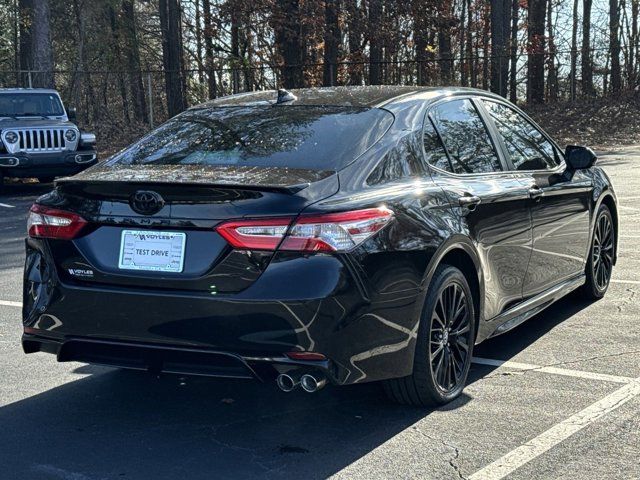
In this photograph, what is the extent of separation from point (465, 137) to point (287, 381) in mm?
2066

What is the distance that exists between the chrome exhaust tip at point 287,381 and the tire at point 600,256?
3.55 m

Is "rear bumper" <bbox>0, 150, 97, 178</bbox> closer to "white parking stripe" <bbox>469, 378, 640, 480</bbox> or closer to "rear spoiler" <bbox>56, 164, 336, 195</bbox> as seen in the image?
"rear spoiler" <bbox>56, 164, 336, 195</bbox>

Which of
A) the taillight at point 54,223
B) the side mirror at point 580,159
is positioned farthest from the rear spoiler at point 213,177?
the side mirror at point 580,159

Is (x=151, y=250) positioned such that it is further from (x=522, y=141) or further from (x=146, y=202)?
(x=522, y=141)

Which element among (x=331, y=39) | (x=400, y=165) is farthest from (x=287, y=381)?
(x=331, y=39)

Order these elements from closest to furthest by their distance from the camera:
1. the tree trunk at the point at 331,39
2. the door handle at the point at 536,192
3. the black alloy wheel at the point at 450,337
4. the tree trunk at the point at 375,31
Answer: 1. the black alloy wheel at the point at 450,337
2. the door handle at the point at 536,192
3. the tree trunk at the point at 331,39
4. the tree trunk at the point at 375,31

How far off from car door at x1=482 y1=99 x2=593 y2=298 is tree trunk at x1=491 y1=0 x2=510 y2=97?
21.6 m

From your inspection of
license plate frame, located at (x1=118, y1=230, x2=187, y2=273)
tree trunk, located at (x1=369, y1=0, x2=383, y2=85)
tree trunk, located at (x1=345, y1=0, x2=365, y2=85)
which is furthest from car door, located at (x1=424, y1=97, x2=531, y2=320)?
tree trunk, located at (x1=345, y1=0, x2=365, y2=85)

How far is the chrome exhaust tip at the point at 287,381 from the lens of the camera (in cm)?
398

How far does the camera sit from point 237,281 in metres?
3.97

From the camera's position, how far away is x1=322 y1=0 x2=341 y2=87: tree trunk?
30267 millimetres

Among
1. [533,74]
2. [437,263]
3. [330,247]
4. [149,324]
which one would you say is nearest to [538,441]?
[437,263]

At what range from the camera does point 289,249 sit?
3928 mm

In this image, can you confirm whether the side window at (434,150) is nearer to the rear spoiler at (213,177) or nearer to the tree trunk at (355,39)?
the rear spoiler at (213,177)
